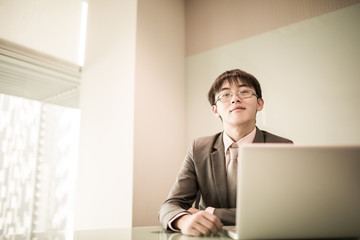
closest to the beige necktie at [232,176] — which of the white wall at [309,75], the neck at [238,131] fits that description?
the neck at [238,131]

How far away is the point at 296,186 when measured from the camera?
0.69 m

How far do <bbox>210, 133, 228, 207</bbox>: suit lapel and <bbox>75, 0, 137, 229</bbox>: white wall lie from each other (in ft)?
3.20

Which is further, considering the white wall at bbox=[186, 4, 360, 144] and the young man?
the white wall at bbox=[186, 4, 360, 144]

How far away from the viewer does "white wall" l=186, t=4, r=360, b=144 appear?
207 cm

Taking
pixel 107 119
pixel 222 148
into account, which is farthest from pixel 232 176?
pixel 107 119

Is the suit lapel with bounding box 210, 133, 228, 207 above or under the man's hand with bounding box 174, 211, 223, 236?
above

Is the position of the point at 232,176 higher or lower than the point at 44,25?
lower

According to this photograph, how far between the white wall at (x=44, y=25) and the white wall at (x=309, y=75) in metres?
1.65

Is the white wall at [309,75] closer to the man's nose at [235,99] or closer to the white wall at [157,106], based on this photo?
the white wall at [157,106]

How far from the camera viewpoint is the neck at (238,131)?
1.65 meters

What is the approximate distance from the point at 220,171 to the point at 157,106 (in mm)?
1282

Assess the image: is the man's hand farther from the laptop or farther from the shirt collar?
the shirt collar

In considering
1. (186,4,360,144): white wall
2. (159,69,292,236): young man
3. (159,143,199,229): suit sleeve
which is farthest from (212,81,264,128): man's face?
(186,4,360,144): white wall

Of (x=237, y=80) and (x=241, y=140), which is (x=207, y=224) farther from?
(x=237, y=80)
